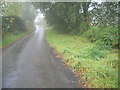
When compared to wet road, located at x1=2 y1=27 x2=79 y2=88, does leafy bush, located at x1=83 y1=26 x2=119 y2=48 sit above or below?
above

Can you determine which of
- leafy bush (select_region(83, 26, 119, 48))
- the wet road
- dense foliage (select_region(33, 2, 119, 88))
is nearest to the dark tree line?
dense foliage (select_region(33, 2, 119, 88))

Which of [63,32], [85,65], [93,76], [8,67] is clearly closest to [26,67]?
[8,67]

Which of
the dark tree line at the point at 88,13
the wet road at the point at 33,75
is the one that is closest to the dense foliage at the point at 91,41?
the dark tree line at the point at 88,13

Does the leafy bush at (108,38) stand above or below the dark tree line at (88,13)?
below

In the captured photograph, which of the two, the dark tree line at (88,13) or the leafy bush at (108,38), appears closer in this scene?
the leafy bush at (108,38)

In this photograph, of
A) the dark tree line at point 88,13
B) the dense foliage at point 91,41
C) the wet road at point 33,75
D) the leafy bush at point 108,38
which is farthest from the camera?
the dark tree line at point 88,13

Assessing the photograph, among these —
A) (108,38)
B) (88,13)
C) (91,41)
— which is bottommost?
(91,41)

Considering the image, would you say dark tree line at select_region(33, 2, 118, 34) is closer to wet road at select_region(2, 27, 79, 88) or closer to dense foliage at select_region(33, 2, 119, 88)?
dense foliage at select_region(33, 2, 119, 88)

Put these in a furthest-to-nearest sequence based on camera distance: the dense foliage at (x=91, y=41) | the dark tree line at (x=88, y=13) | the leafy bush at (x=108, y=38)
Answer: the dark tree line at (x=88, y=13) < the leafy bush at (x=108, y=38) < the dense foliage at (x=91, y=41)

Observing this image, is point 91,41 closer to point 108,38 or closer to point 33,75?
point 108,38

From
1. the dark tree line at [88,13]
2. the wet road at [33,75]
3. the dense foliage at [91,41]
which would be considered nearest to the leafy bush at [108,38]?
the dense foliage at [91,41]

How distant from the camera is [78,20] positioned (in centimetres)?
2091

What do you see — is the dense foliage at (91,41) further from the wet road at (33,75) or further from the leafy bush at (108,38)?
the wet road at (33,75)

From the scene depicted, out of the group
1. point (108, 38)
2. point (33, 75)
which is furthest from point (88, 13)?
point (33, 75)
